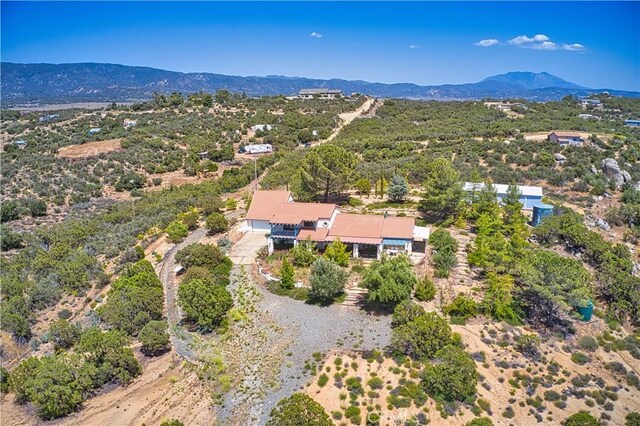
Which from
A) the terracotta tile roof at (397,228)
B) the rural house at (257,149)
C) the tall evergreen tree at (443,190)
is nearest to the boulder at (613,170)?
the tall evergreen tree at (443,190)

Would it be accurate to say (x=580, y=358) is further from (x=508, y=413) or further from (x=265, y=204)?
(x=265, y=204)

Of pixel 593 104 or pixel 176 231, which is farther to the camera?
pixel 593 104

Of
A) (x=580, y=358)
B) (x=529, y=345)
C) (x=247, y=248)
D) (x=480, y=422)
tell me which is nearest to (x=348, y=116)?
(x=247, y=248)

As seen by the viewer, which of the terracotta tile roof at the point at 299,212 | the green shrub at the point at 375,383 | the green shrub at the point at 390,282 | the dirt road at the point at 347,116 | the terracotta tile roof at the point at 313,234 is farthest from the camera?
the dirt road at the point at 347,116

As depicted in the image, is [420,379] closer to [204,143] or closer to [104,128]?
[204,143]

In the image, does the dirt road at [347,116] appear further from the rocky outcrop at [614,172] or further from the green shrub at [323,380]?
the green shrub at [323,380]

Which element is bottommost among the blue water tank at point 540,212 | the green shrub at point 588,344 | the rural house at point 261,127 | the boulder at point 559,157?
the green shrub at point 588,344

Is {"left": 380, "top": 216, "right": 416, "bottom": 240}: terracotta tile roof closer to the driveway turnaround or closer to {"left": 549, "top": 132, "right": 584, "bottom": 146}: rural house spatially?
the driveway turnaround

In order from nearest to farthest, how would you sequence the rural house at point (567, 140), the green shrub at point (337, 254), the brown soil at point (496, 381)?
the brown soil at point (496, 381)
the green shrub at point (337, 254)
the rural house at point (567, 140)
